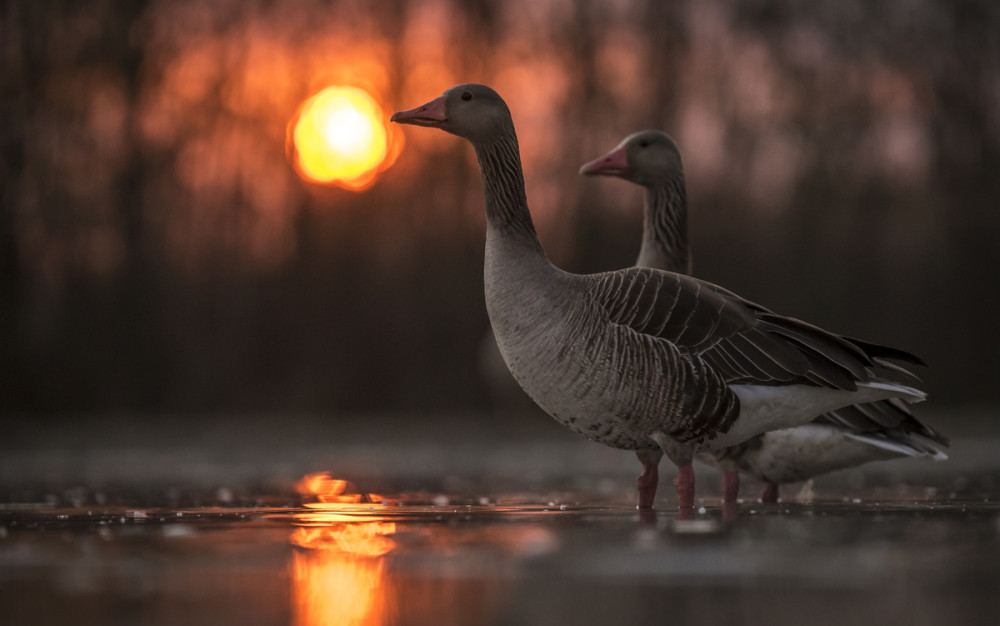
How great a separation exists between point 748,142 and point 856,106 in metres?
2.43

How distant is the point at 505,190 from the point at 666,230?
5.65 ft

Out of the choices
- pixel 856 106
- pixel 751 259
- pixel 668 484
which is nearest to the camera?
pixel 668 484

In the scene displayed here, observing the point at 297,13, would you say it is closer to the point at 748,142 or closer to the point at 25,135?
the point at 25,135

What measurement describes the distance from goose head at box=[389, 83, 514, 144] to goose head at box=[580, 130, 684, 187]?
4.68 ft

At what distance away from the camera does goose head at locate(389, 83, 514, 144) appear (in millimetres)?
7820

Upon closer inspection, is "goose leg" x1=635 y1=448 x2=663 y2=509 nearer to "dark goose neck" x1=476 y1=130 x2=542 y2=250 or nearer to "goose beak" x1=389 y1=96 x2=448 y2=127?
"dark goose neck" x1=476 y1=130 x2=542 y2=250

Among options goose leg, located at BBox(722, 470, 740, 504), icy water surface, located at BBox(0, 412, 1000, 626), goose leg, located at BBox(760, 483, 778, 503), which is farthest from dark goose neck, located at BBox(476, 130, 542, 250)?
goose leg, located at BBox(760, 483, 778, 503)

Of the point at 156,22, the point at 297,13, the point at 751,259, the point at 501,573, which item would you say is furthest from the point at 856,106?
the point at 501,573

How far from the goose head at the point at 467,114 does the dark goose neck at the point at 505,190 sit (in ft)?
0.25

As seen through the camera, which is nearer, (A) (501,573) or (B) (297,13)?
(A) (501,573)

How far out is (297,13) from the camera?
25.4 m

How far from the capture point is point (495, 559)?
4.58 metres

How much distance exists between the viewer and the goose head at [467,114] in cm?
782

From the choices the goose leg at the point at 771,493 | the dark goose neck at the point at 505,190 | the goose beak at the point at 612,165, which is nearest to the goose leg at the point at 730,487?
the goose leg at the point at 771,493
